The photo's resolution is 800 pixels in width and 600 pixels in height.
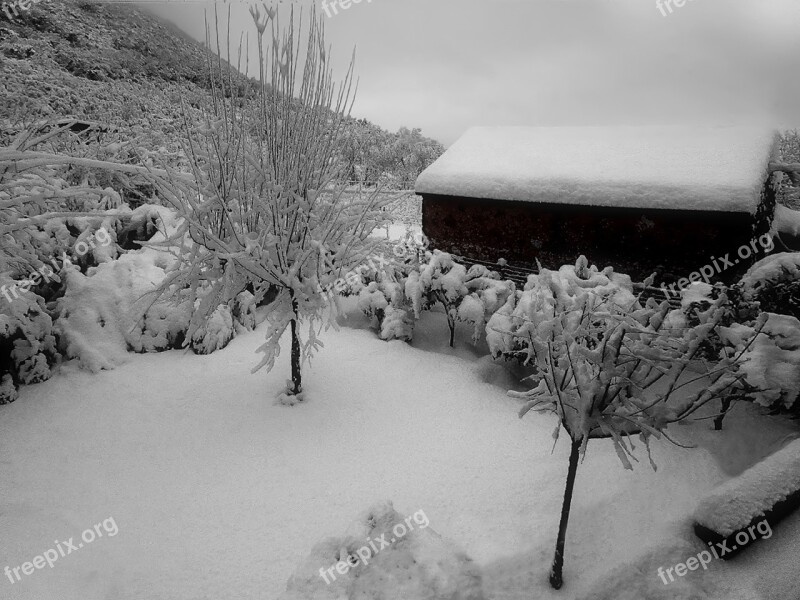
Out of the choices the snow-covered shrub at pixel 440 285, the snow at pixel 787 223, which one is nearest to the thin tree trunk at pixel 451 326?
the snow-covered shrub at pixel 440 285

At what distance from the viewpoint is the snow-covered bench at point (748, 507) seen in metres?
2.58

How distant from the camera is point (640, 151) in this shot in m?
7.20

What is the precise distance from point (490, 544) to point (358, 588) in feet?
3.46

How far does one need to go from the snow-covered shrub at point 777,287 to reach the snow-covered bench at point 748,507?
1.85 meters

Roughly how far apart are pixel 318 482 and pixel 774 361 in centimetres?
380

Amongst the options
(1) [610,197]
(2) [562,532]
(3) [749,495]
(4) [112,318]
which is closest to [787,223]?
(1) [610,197]

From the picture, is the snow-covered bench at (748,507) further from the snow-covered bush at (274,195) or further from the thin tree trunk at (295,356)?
the thin tree trunk at (295,356)

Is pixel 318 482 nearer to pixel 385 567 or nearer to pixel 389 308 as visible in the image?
pixel 385 567

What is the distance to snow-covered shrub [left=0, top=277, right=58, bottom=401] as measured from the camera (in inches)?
200

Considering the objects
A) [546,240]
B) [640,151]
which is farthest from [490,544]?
[640,151]

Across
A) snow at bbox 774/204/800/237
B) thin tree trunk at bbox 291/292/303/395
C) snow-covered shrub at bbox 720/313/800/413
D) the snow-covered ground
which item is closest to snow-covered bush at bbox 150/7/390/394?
thin tree trunk at bbox 291/292/303/395

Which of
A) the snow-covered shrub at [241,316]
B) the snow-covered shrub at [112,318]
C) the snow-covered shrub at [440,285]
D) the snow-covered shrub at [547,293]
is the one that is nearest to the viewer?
the snow-covered shrub at [547,293]

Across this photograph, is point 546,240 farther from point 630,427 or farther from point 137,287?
point 137,287

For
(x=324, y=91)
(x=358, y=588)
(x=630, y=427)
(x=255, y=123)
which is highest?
(x=324, y=91)
